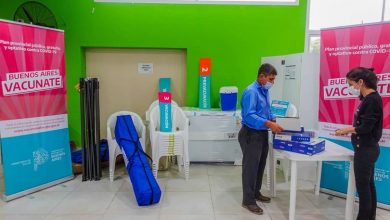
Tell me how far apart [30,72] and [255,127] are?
96.3 inches

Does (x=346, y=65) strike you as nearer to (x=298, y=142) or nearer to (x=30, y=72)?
(x=298, y=142)

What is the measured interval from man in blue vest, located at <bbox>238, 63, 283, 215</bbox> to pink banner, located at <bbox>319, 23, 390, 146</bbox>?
0.86 meters

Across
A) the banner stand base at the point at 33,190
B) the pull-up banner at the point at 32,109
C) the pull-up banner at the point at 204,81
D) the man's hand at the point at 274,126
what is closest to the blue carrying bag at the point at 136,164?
the pull-up banner at the point at 32,109

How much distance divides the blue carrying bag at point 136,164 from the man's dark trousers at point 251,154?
0.89 m

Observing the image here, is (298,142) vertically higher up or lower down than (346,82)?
lower down

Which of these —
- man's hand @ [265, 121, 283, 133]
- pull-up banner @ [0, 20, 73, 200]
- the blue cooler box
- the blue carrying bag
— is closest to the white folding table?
man's hand @ [265, 121, 283, 133]

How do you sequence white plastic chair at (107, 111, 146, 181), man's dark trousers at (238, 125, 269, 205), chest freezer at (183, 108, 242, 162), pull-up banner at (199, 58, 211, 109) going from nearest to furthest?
man's dark trousers at (238, 125, 269, 205)
white plastic chair at (107, 111, 146, 181)
chest freezer at (183, 108, 242, 162)
pull-up banner at (199, 58, 211, 109)

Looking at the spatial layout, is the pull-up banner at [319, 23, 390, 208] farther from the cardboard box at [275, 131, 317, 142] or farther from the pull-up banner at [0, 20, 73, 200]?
the pull-up banner at [0, 20, 73, 200]

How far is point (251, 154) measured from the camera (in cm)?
269

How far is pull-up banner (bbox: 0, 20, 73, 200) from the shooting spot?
2.92 m

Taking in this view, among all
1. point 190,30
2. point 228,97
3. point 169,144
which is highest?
point 190,30

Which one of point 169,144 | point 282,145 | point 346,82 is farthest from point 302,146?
point 169,144

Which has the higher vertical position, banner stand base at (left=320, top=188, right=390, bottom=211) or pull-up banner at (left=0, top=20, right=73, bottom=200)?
pull-up banner at (left=0, top=20, right=73, bottom=200)

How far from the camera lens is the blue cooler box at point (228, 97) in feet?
13.6
